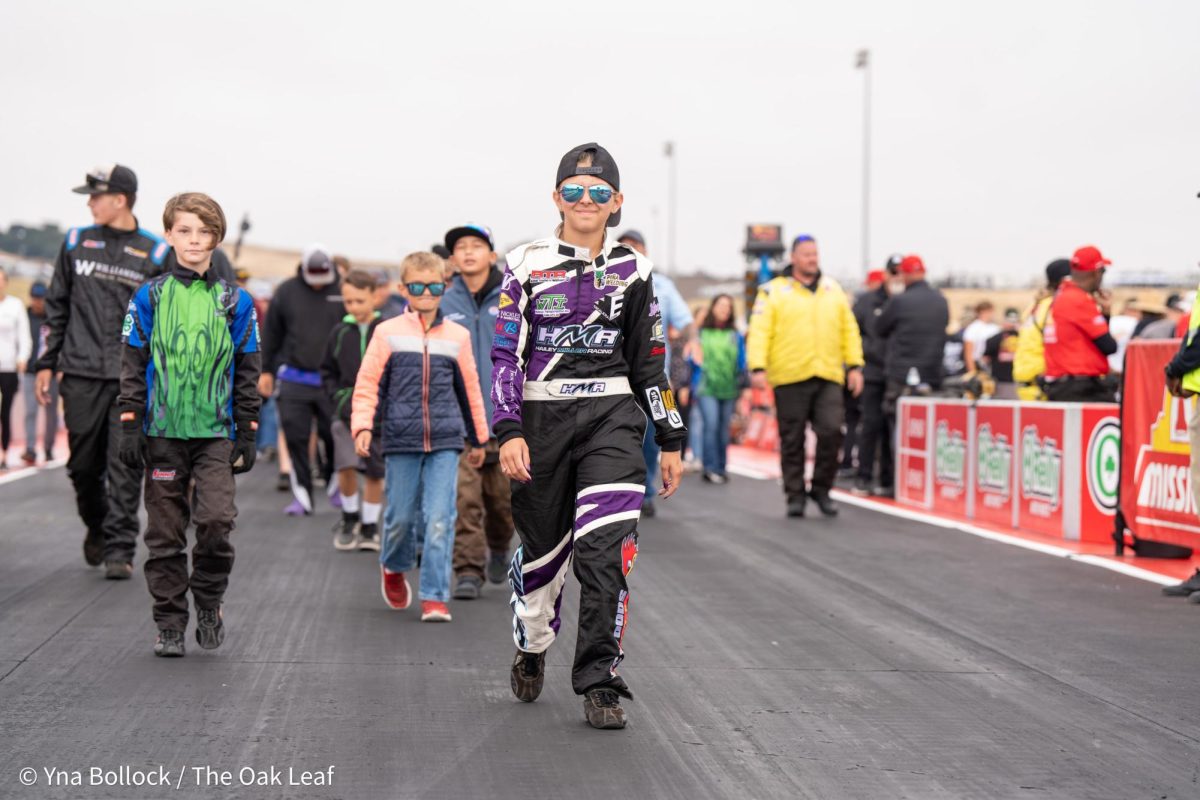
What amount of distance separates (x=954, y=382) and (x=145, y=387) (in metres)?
9.56

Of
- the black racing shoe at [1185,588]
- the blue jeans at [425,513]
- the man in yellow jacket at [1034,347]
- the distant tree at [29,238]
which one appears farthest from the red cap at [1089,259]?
the distant tree at [29,238]

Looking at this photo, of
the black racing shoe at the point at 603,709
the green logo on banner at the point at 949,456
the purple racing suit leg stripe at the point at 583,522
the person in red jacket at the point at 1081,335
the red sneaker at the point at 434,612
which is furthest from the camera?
the green logo on banner at the point at 949,456

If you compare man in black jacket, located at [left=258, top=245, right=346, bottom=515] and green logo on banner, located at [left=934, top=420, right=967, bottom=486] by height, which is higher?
man in black jacket, located at [left=258, top=245, right=346, bottom=515]

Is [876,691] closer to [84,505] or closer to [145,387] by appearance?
[145,387]

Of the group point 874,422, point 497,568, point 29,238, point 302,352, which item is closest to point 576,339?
point 497,568

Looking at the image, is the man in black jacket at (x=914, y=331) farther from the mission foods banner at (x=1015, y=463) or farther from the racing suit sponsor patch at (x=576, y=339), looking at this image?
the racing suit sponsor patch at (x=576, y=339)

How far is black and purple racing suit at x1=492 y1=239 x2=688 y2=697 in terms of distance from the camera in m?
5.73

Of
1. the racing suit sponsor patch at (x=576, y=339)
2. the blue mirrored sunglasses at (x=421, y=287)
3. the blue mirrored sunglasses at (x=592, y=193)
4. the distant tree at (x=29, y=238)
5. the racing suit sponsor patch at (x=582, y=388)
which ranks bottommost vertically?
the racing suit sponsor patch at (x=582, y=388)

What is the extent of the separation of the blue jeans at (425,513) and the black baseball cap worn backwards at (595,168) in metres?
2.39

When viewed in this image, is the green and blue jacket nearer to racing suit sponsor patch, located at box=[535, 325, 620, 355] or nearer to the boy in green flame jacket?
the boy in green flame jacket

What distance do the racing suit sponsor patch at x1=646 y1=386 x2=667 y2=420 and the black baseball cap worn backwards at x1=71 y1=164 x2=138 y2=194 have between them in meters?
4.47

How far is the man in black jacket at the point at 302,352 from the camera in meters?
12.6

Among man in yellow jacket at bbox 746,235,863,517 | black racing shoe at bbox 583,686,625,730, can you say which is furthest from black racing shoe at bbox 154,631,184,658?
man in yellow jacket at bbox 746,235,863,517

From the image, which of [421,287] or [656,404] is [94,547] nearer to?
[421,287]
